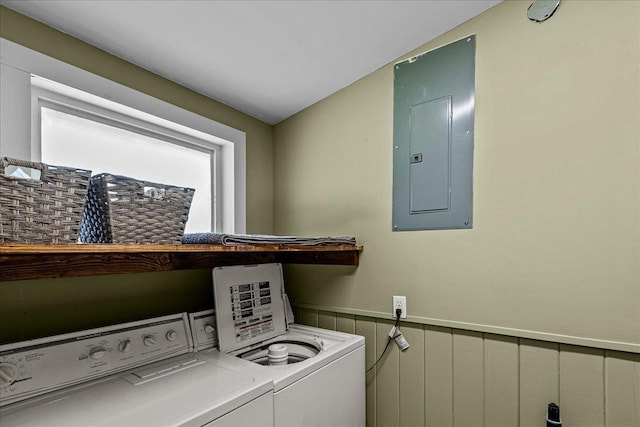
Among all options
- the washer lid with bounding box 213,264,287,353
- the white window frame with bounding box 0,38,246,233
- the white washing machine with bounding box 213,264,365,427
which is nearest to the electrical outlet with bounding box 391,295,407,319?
the white washing machine with bounding box 213,264,365,427

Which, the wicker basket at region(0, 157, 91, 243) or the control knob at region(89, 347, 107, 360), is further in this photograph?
the control knob at region(89, 347, 107, 360)

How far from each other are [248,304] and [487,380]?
3.68ft

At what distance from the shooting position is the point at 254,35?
143cm

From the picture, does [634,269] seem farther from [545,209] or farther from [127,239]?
[127,239]

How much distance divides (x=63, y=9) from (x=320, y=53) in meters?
0.97

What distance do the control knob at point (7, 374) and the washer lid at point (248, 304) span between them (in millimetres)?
683

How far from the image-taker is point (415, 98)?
5.59 ft

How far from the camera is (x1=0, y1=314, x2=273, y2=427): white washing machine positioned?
965mm

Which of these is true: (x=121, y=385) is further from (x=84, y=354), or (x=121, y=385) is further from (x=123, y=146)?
(x=123, y=146)

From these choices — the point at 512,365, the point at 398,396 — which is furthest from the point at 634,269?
the point at 398,396

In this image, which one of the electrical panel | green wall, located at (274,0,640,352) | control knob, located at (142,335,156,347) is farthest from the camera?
the electrical panel

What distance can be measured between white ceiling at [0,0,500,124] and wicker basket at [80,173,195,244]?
2.11 feet

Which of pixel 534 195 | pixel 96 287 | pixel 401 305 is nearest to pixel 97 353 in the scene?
pixel 96 287

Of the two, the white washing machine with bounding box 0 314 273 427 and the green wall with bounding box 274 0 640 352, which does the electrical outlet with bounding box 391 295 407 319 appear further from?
the white washing machine with bounding box 0 314 273 427
